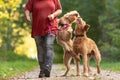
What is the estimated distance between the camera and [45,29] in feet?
40.2

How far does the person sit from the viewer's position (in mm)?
12141

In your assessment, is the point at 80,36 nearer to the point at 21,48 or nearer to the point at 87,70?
the point at 87,70

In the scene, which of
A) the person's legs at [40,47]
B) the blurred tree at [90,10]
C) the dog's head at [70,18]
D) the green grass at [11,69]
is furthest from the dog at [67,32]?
the blurred tree at [90,10]

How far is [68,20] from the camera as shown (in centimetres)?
1189

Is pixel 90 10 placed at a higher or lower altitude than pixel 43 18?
higher

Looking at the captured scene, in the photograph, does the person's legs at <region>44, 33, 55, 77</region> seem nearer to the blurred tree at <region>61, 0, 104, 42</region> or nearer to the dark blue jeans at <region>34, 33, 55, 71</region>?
the dark blue jeans at <region>34, 33, 55, 71</region>

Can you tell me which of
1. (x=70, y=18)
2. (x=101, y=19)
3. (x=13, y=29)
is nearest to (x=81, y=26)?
(x=70, y=18)

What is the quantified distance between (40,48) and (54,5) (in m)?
1.07

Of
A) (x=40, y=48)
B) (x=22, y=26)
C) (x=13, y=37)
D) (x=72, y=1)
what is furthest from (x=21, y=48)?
(x=40, y=48)

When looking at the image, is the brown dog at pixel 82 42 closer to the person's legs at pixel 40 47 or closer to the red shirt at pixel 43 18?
the red shirt at pixel 43 18

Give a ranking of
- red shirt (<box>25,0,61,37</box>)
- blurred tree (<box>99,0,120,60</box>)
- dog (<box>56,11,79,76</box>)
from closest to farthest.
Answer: dog (<box>56,11,79,76</box>)
red shirt (<box>25,0,61,37</box>)
blurred tree (<box>99,0,120,60</box>)

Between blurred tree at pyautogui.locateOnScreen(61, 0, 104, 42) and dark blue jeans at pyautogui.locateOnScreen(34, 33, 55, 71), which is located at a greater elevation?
blurred tree at pyautogui.locateOnScreen(61, 0, 104, 42)

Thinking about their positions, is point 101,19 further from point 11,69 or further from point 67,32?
point 67,32

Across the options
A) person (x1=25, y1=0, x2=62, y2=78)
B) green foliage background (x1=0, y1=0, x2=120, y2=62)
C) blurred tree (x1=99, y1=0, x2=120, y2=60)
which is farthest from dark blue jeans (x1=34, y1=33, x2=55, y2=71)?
green foliage background (x1=0, y1=0, x2=120, y2=62)
